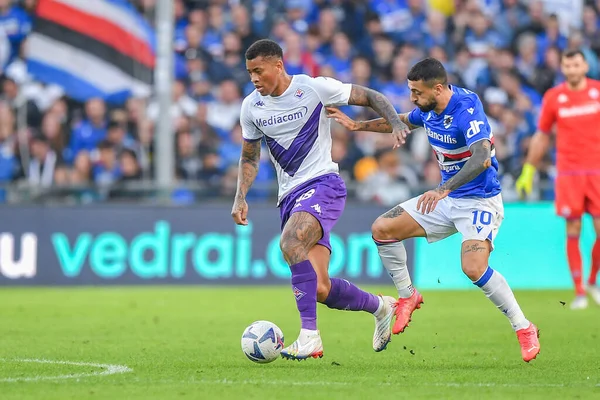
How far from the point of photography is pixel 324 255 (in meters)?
8.43

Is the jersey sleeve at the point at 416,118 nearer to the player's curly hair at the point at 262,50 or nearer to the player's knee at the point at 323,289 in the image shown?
the player's curly hair at the point at 262,50

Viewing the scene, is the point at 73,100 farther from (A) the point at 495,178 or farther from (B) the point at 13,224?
(A) the point at 495,178

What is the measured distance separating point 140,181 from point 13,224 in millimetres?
2024

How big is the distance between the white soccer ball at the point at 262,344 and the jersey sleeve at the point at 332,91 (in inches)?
71.4

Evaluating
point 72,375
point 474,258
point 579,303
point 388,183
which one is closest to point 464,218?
point 474,258

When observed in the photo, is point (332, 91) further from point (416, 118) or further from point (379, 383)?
point (379, 383)

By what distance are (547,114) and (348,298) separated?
543cm

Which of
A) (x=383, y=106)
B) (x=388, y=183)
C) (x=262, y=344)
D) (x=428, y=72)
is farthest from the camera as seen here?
(x=388, y=183)

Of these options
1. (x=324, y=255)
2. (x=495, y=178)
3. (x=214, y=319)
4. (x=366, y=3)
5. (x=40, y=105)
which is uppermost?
(x=366, y=3)

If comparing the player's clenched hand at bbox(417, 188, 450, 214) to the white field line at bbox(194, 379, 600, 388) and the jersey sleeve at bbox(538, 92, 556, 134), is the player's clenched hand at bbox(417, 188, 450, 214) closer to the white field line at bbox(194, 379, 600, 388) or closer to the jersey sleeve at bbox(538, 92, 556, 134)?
the white field line at bbox(194, 379, 600, 388)

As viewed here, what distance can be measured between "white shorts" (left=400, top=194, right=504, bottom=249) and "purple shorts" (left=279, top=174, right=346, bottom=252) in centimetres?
66

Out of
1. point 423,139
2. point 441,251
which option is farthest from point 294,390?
point 423,139

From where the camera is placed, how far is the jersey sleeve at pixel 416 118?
873 centimetres

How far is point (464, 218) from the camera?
338 inches
